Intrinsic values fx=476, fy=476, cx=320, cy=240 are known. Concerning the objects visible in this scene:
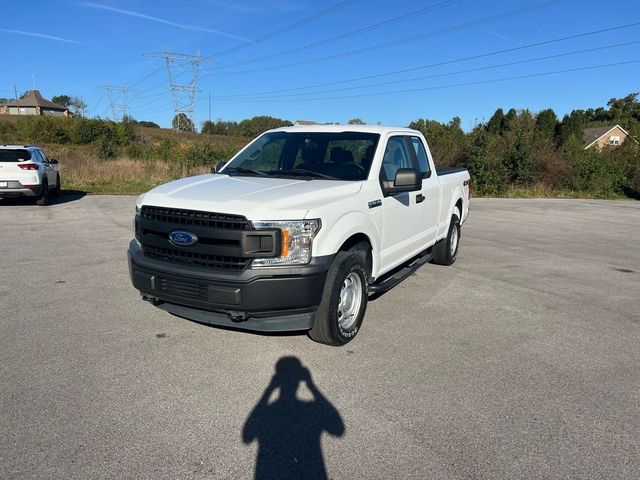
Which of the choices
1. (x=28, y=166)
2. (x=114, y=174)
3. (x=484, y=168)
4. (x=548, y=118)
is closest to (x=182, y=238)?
(x=28, y=166)

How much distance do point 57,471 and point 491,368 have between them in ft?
10.4

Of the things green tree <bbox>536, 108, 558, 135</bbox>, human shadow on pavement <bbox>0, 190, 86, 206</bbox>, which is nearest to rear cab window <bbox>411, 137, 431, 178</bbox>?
human shadow on pavement <bbox>0, 190, 86, 206</bbox>

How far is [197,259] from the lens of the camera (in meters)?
3.89

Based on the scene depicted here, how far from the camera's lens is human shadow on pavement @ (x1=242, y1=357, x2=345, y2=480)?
2668 mm

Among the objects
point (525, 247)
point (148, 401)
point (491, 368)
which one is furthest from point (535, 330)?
point (525, 247)

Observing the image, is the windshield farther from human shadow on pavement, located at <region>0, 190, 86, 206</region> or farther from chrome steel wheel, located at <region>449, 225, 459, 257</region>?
human shadow on pavement, located at <region>0, 190, 86, 206</region>

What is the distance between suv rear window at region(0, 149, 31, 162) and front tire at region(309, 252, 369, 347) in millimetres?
12501

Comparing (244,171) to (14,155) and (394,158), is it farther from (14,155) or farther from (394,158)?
(14,155)

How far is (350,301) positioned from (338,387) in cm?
102

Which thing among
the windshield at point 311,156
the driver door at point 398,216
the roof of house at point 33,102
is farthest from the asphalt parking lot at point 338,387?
the roof of house at point 33,102

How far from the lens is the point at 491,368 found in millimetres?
3971

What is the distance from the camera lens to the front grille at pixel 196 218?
367 centimetres

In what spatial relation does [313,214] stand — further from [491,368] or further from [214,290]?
[491,368]

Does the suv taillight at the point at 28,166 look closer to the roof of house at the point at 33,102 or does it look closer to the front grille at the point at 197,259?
the front grille at the point at 197,259
